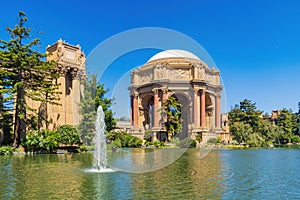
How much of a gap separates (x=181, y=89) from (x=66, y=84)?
23.3 m

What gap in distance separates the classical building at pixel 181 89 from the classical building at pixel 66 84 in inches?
648

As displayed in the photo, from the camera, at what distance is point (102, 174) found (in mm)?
11023

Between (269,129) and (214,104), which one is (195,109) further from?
(269,129)

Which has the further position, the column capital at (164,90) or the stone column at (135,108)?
the stone column at (135,108)

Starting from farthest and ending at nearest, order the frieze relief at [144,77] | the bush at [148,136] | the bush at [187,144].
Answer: the frieze relief at [144,77] → the bush at [148,136] → the bush at [187,144]

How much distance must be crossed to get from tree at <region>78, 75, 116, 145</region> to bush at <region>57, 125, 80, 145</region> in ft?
5.32

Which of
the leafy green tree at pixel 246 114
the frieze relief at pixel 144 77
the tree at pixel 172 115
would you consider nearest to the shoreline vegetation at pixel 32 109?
the tree at pixel 172 115

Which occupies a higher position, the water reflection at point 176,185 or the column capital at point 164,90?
the column capital at point 164,90

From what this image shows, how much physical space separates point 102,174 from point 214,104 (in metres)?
45.6

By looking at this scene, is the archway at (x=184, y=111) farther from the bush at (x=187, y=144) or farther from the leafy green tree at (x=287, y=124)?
the leafy green tree at (x=287, y=124)

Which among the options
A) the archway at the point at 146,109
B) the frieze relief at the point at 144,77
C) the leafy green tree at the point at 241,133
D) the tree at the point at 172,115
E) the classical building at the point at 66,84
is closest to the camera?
the classical building at the point at 66,84

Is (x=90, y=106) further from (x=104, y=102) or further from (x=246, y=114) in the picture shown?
(x=246, y=114)

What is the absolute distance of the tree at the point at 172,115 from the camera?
42.6 m

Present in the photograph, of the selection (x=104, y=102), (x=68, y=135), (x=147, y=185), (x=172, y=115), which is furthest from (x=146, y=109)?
(x=147, y=185)
